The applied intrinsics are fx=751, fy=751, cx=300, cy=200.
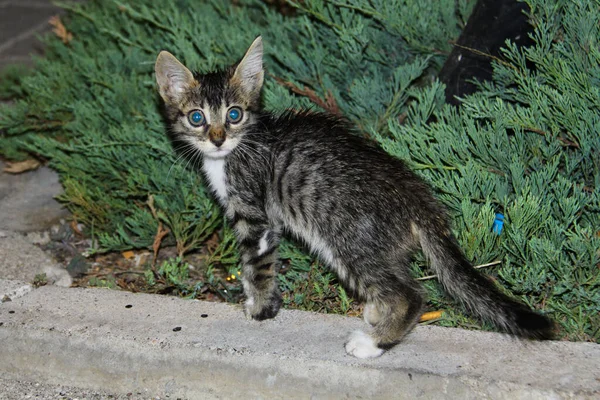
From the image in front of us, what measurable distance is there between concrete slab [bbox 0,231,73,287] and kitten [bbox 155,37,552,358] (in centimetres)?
127

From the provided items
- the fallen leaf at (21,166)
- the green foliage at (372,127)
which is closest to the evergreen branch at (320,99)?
the green foliage at (372,127)

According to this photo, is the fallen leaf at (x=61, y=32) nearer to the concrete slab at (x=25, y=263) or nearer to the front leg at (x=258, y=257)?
the concrete slab at (x=25, y=263)

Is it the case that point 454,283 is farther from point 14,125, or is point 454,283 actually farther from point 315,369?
point 14,125

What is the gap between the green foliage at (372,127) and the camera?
3953 mm

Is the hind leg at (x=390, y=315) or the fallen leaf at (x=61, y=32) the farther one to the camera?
the fallen leaf at (x=61, y=32)

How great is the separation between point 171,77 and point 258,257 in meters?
1.18

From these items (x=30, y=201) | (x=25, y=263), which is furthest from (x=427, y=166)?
(x=30, y=201)

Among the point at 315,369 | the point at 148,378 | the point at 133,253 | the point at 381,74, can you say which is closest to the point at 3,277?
the point at 133,253

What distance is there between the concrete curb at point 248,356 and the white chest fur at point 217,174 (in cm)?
65

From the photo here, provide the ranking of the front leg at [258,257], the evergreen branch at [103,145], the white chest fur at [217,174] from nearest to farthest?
the front leg at [258,257], the white chest fur at [217,174], the evergreen branch at [103,145]

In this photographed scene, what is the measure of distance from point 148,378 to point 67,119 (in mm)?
3105

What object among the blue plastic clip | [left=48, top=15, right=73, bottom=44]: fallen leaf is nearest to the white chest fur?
the blue plastic clip

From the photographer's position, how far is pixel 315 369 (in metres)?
3.57

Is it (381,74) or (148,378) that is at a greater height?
(381,74)
